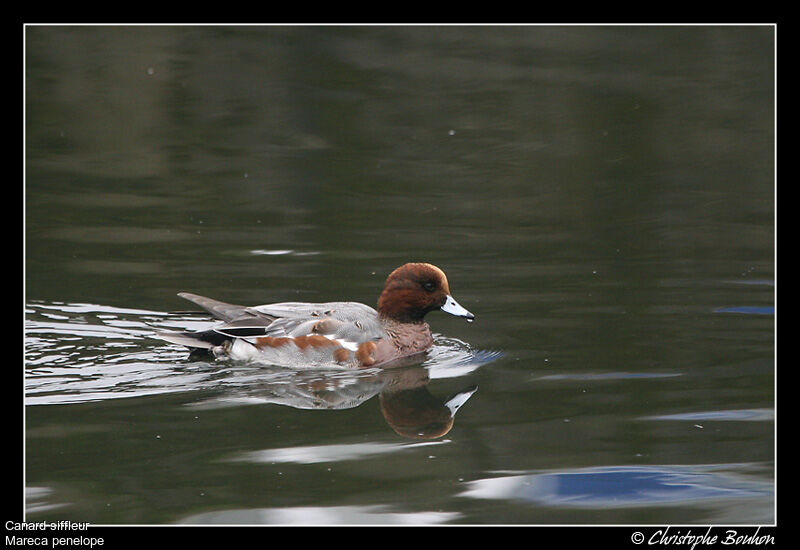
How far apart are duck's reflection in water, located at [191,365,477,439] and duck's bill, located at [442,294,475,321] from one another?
512 millimetres

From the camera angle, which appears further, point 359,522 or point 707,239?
point 707,239

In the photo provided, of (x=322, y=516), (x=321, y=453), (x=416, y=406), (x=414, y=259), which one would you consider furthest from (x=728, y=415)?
(x=414, y=259)

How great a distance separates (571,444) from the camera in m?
7.21

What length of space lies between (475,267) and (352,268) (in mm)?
1101

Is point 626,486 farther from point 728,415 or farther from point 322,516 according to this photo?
point 322,516

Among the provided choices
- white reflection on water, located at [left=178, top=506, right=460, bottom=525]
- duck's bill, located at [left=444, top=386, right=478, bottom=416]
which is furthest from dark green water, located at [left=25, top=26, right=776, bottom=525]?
duck's bill, located at [left=444, top=386, right=478, bottom=416]

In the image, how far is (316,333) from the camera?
8.98 m

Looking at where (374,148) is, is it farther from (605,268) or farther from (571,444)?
(571,444)

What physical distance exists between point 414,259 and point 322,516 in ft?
16.9

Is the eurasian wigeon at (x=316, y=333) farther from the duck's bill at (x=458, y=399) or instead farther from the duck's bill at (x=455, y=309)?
the duck's bill at (x=458, y=399)

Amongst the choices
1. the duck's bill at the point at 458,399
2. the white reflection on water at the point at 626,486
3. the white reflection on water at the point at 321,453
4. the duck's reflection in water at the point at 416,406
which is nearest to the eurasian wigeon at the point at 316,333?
the duck's reflection in water at the point at 416,406

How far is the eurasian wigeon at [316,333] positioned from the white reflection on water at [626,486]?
8.36ft

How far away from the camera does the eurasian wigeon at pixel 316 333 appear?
898cm

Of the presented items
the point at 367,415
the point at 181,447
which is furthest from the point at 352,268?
the point at 181,447
